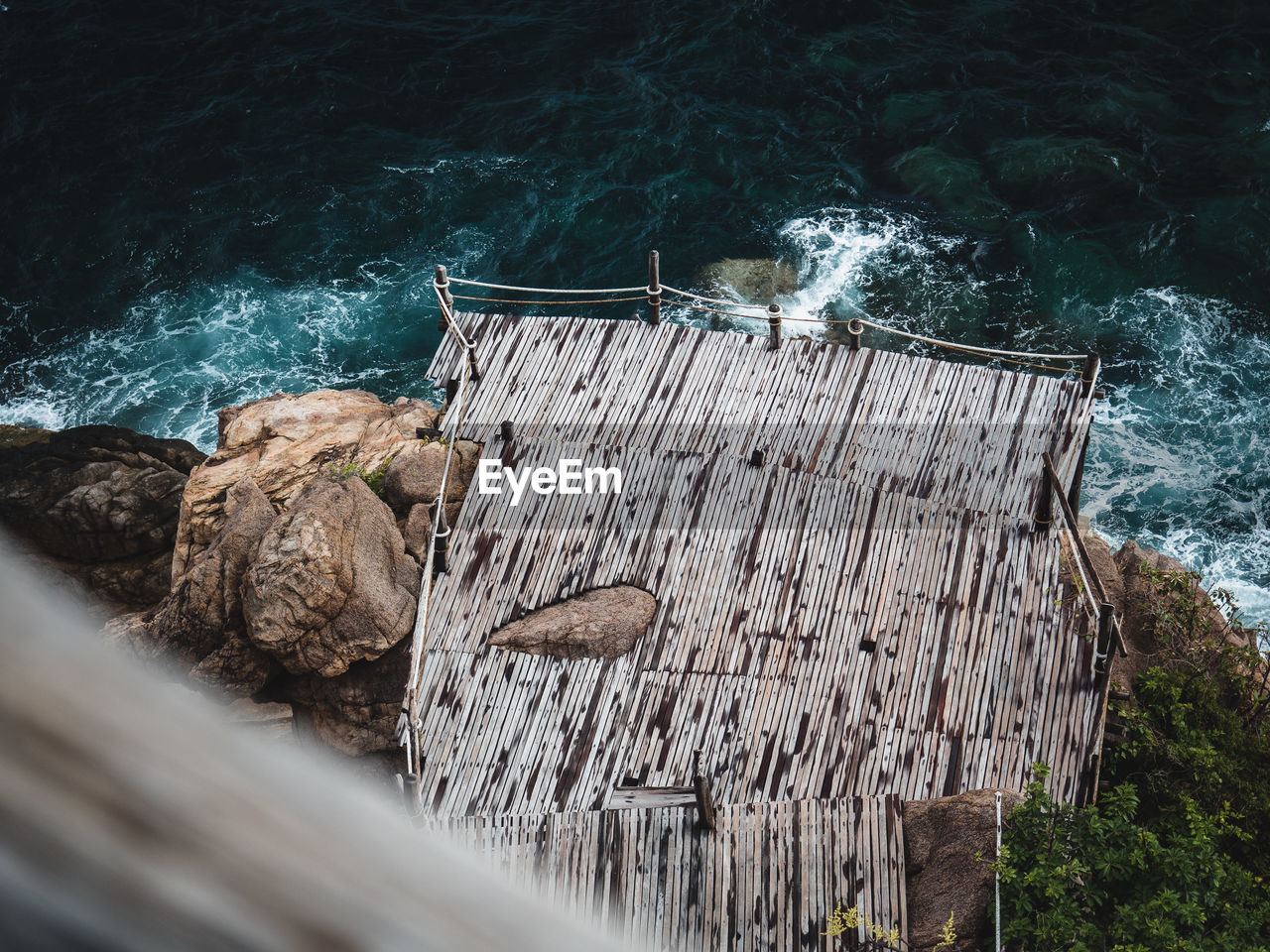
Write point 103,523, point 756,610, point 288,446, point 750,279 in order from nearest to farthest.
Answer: point 756,610
point 288,446
point 103,523
point 750,279

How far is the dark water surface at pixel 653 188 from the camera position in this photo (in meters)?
34.2

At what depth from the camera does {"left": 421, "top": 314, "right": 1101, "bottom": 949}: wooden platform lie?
14977 mm

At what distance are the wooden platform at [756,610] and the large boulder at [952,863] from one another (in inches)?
14.1

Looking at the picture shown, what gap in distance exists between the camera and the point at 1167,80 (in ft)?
133

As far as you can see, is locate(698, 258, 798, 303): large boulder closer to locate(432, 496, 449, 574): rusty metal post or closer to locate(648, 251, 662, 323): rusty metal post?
locate(648, 251, 662, 323): rusty metal post

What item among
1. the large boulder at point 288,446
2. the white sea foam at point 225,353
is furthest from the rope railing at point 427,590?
the white sea foam at point 225,353

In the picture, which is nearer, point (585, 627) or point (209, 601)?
point (585, 627)

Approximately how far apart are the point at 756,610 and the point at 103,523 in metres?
18.6

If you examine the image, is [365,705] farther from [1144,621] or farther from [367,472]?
[1144,621]

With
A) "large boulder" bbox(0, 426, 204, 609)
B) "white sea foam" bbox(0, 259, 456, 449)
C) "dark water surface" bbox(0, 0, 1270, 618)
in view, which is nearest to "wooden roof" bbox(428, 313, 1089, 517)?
"large boulder" bbox(0, 426, 204, 609)

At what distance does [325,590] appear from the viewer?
19.6 meters

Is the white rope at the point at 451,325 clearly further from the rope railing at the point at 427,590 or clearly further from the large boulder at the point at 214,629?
the large boulder at the point at 214,629

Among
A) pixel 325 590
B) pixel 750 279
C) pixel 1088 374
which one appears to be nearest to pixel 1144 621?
pixel 1088 374

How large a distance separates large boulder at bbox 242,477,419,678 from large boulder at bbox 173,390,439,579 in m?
2.29
